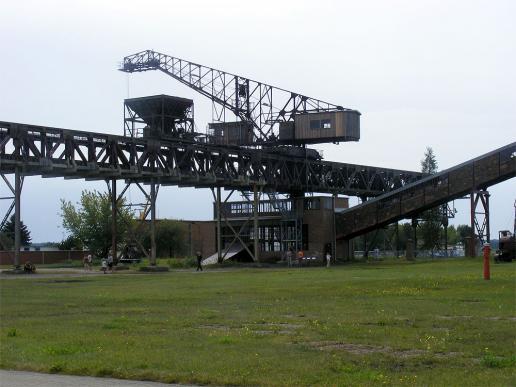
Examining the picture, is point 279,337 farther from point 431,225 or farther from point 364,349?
point 431,225

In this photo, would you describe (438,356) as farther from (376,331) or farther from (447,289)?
(447,289)

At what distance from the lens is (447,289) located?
2877cm

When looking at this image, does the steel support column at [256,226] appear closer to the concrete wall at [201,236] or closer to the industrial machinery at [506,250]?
the concrete wall at [201,236]

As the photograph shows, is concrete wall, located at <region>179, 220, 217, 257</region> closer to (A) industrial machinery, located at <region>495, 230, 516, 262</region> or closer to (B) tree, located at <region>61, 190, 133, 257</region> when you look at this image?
(B) tree, located at <region>61, 190, 133, 257</region>

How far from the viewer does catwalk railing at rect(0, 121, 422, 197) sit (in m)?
58.0

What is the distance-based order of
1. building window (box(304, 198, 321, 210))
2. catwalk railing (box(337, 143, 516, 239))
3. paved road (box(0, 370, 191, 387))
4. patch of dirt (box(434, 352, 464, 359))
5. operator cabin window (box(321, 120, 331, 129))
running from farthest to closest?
building window (box(304, 198, 321, 210)) < operator cabin window (box(321, 120, 331, 129)) < catwalk railing (box(337, 143, 516, 239)) < patch of dirt (box(434, 352, 464, 359)) < paved road (box(0, 370, 191, 387))

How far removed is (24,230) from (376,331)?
12353 cm

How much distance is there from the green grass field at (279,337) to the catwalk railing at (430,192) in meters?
44.0

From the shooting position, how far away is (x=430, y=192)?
76.6 meters

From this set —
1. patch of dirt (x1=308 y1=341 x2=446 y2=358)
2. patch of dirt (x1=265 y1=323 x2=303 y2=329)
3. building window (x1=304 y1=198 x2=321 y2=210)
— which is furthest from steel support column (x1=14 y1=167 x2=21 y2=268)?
patch of dirt (x1=308 y1=341 x2=446 y2=358)

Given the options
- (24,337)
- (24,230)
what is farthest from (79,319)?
(24,230)

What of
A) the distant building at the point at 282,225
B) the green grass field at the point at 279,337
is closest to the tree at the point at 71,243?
the distant building at the point at 282,225

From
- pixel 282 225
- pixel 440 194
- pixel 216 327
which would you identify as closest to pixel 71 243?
pixel 282 225

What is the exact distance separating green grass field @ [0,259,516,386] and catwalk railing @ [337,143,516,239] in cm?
4400
